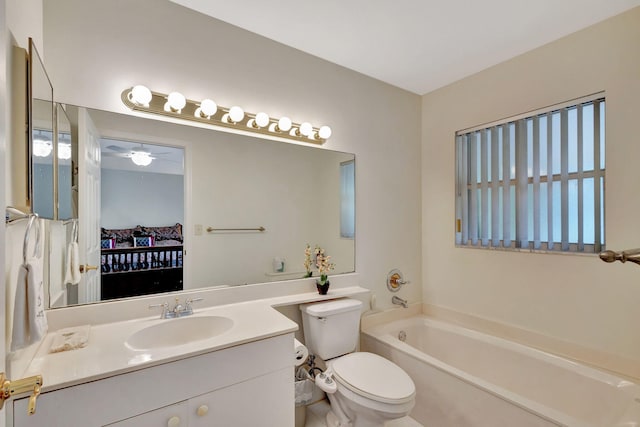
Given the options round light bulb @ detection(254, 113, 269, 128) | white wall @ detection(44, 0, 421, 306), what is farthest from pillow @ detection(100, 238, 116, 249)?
round light bulb @ detection(254, 113, 269, 128)

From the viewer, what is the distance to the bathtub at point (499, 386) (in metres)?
1.50

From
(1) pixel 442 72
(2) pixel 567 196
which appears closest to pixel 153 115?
(1) pixel 442 72

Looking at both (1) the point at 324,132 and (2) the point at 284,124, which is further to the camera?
(1) the point at 324,132

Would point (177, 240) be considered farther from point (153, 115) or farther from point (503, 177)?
point (503, 177)

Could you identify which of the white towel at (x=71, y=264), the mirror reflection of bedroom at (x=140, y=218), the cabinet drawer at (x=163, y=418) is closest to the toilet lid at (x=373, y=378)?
the cabinet drawer at (x=163, y=418)

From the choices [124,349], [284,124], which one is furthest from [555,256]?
[124,349]

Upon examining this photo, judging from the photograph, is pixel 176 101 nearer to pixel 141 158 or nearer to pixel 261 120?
pixel 141 158

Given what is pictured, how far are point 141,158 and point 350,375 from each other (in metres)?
1.66

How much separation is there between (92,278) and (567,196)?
2801 millimetres

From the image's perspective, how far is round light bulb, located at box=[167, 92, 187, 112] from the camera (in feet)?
5.10

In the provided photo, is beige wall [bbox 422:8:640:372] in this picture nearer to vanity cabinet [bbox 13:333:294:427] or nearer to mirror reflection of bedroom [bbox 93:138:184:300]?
vanity cabinet [bbox 13:333:294:427]

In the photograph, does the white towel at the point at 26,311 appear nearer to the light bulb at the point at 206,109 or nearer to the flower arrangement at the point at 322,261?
the light bulb at the point at 206,109

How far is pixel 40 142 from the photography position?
1.03 m

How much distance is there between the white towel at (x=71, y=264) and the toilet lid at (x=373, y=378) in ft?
4.63
